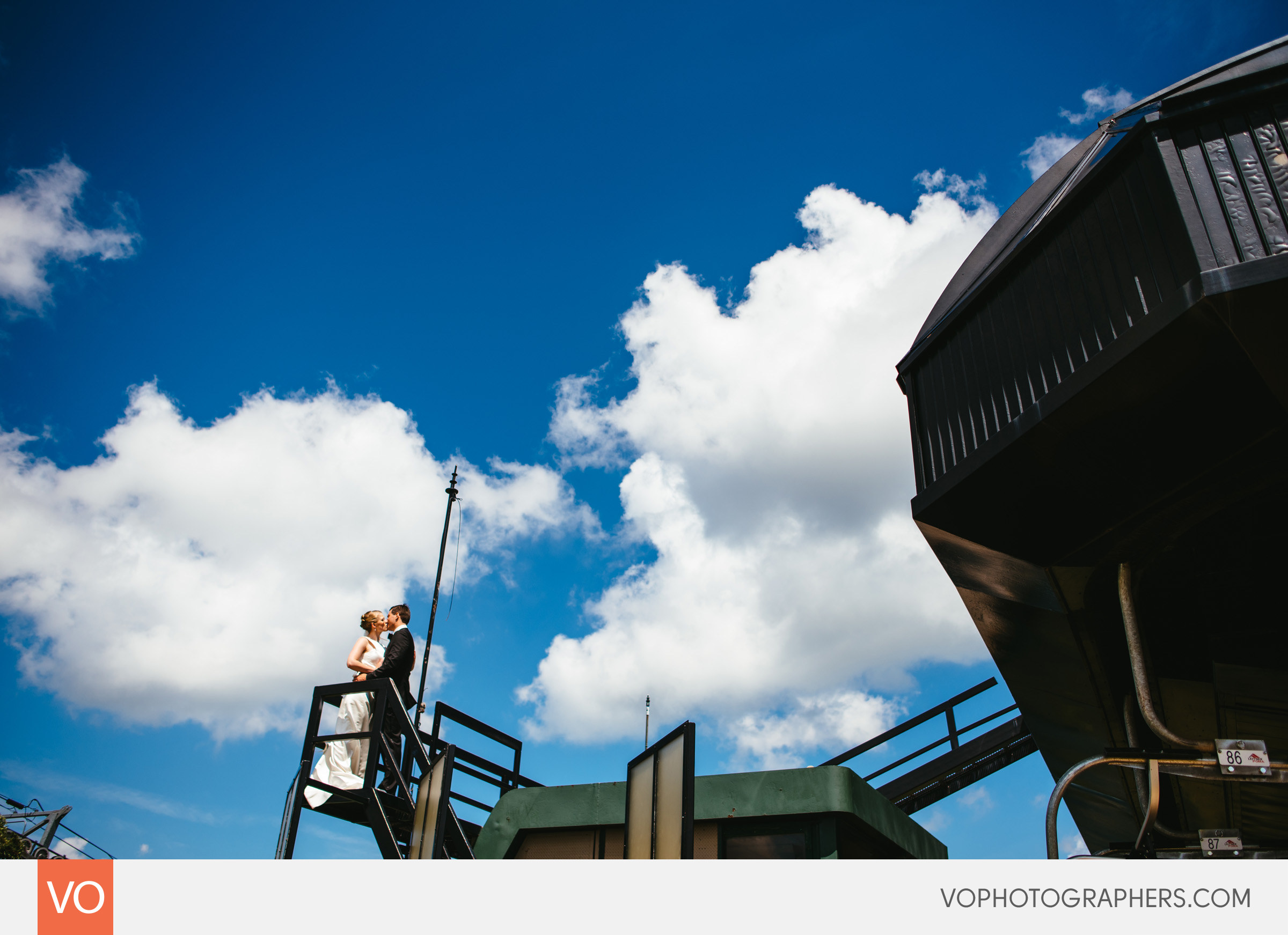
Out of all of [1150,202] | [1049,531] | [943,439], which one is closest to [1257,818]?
[1049,531]

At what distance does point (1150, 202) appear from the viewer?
5418 mm

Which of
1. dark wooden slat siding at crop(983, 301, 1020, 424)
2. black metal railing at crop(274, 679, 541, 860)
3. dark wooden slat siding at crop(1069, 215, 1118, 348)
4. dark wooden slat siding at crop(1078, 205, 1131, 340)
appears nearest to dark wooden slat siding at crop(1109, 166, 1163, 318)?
dark wooden slat siding at crop(1078, 205, 1131, 340)

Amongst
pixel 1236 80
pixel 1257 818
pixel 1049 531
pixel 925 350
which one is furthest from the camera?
pixel 1257 818

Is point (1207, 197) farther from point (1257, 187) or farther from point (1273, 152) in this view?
point (1273, 152)

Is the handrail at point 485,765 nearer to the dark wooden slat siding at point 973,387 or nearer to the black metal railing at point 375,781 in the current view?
the black metal railing at point 375,781

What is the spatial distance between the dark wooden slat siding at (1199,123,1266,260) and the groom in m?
7.51

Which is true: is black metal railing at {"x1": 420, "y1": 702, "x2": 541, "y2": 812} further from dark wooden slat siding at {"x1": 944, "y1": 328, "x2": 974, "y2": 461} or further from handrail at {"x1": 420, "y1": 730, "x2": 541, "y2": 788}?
dark wooden slat siding at {"x1": 944, "y1": 328, "x2": 974, "y2": 461}

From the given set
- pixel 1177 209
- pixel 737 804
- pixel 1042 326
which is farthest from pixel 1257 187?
pixel 737 804

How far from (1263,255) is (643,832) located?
219 inches

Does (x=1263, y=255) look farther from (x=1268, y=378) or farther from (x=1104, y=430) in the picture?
(x=1104, y=430)

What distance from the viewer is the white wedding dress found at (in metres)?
7.46
